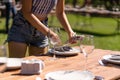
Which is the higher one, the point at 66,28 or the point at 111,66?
the point at 66,28

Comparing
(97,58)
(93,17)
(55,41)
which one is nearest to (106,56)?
(97,58)

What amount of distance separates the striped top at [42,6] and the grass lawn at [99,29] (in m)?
5.26

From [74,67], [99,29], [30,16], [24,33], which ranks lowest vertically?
[99,29]

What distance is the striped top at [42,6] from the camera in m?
3.57

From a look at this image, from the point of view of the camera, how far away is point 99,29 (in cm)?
1335

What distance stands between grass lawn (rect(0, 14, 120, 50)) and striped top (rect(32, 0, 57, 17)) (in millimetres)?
5258

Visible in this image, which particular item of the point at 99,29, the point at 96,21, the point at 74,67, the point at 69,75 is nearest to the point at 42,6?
the point at 74,67

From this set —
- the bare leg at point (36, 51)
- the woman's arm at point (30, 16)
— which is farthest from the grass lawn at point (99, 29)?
the woman's arm at point (30, 16)

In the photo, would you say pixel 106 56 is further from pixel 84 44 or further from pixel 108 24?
pixel 108 24

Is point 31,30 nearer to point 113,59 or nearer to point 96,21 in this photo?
point 113,59

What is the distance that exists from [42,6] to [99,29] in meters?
9.87

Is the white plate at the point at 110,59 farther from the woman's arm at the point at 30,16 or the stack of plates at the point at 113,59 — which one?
the woman's arm at the point at 30,16

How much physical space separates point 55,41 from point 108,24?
38.8ft

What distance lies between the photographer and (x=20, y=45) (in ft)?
11.8
